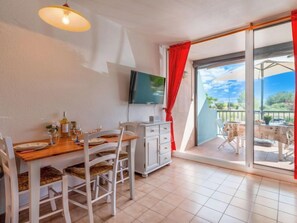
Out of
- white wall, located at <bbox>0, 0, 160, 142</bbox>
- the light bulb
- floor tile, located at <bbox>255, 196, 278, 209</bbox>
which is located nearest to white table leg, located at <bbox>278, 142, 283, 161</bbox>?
floor tile, located at <bbox>255, 196, 278, 209</bbox>

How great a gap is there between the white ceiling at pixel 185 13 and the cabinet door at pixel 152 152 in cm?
194

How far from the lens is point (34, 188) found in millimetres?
1279

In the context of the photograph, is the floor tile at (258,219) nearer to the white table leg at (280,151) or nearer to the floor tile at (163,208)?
the floor tile at (163,208)

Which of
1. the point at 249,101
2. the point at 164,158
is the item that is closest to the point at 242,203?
the point at 164,158

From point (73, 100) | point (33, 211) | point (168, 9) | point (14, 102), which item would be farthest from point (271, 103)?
point (14, 102)

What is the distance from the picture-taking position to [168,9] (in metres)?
2.29

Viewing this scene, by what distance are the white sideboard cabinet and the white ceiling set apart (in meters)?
1.70

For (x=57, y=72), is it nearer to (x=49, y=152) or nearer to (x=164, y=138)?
(x=49, y=152)

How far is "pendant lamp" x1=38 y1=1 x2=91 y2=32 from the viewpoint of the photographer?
1424 mm

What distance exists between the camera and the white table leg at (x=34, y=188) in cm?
126

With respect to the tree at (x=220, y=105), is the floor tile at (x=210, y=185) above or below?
below

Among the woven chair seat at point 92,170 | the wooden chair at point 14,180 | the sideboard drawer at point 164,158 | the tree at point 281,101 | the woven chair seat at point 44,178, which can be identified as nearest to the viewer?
the wooden chair at point 14,180

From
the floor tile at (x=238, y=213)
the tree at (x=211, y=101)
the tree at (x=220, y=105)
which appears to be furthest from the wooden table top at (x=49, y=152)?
the tree at (x=220, y=105)

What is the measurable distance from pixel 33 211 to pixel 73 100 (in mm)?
1327
